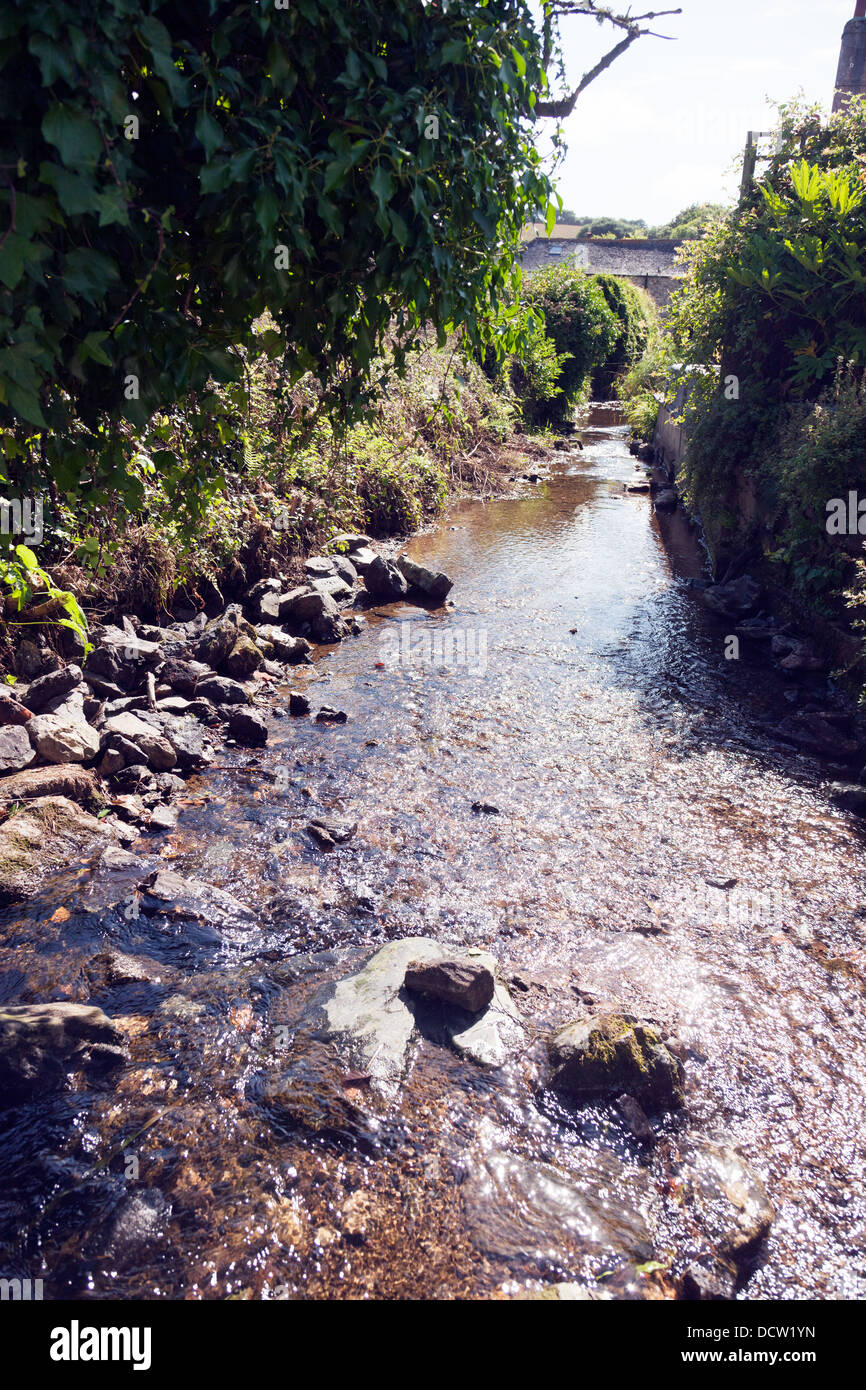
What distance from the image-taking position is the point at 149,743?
5.47 m

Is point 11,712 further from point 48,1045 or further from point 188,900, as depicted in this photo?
point 48,1045

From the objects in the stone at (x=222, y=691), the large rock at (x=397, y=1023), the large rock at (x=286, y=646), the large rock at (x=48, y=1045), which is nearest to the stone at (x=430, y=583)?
the large rock at (x=286, y=646)

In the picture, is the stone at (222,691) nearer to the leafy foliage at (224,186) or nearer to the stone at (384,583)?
the stone at (384,583)

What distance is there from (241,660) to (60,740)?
2184mm

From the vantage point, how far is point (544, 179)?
9.74 ft

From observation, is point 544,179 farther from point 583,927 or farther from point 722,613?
point 722,613

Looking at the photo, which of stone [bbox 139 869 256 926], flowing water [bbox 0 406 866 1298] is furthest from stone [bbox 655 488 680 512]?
stone [bbox 139 869 256 926]

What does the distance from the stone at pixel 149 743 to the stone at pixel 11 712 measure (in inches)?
20.6

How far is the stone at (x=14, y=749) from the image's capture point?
189 inches

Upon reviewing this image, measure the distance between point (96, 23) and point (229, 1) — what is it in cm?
57

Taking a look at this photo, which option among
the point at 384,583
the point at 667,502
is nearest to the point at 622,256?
the point at 667,502
